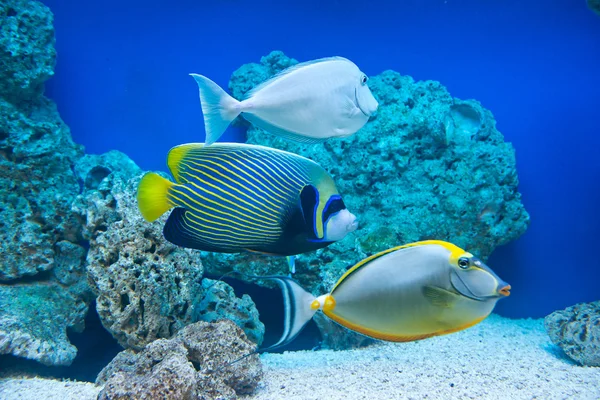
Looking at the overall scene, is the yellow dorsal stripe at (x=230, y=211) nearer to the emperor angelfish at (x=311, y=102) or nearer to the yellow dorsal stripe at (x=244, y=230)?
the yellow dorsal stripe at (x=244, y=230)

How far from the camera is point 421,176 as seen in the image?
4359mm

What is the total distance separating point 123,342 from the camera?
3006 millimetres

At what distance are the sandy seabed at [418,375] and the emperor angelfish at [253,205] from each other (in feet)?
4.97

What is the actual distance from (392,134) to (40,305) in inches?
164

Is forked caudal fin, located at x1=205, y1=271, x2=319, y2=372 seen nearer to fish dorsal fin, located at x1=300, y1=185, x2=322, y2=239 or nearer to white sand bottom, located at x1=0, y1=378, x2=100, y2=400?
fish dorsal fin, located at x1=300, y1=185, x2=322, y2=239

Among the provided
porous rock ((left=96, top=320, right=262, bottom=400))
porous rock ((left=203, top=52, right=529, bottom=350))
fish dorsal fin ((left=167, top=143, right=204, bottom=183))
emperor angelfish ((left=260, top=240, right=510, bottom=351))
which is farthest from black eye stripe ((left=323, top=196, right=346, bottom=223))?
porous rock ((left=203, top=52, right=529, bottom=350))

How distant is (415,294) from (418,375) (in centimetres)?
194

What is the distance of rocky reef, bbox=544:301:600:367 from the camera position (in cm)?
332

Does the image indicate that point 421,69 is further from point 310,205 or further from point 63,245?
point 63,245

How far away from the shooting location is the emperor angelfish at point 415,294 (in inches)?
47.0

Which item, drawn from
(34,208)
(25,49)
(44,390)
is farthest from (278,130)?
(25,49)

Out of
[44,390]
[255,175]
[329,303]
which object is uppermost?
[255,175]

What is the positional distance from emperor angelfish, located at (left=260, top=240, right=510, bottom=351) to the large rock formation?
3.20 metres

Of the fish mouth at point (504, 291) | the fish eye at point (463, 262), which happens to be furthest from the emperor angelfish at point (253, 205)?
the fish mouth at point (504, 291)
